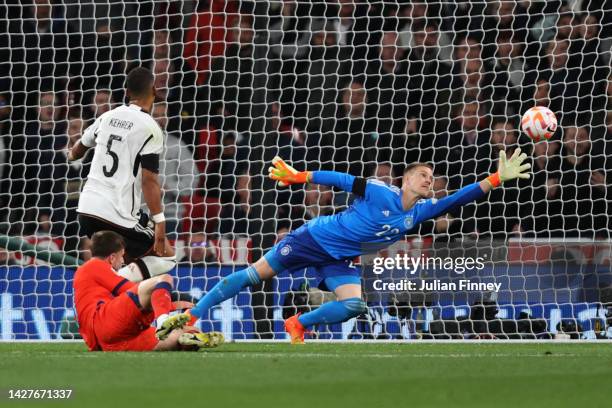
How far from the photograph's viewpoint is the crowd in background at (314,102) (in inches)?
430

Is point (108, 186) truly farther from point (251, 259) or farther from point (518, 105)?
point (518, 105)

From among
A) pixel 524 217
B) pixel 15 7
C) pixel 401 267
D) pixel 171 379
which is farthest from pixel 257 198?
pixel 171 379

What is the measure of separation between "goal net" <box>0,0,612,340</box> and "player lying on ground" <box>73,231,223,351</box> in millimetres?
3004

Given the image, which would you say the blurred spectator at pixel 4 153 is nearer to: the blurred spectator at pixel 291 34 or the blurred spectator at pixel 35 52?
the blurred spectator at pixel 35 52

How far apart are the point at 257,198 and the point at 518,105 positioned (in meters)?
2.59

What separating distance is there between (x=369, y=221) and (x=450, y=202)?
2.00 feet

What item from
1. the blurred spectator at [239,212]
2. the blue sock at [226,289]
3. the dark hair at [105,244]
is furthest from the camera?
the blurred spectator at [239,212]

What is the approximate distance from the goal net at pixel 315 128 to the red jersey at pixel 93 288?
3036mm

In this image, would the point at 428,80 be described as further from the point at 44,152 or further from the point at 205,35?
the point at 44,152

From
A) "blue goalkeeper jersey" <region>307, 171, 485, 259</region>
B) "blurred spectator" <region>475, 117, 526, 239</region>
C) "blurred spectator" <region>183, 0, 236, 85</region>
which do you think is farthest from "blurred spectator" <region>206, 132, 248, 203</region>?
"blue goalkeeper jersey" <region>307, 171, 485, 259</region>

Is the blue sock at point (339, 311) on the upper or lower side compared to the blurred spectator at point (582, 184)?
lower

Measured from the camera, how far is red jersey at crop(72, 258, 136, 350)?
715 centimetres

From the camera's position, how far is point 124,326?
23.0ft

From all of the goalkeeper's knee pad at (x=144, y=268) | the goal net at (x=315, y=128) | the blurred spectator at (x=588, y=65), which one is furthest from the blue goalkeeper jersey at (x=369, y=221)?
the blurred spectator at (x=588, y=65)
